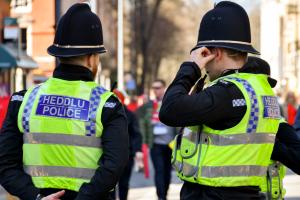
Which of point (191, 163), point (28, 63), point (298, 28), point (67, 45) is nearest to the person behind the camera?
point (191, 163)

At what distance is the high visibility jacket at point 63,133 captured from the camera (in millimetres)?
4922

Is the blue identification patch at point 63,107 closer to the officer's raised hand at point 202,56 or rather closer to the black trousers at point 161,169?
the officer's raised hand at point 202,56

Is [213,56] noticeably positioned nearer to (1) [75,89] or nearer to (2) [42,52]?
(1) [75,89]

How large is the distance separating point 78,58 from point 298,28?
180ft

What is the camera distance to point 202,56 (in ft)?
16.0

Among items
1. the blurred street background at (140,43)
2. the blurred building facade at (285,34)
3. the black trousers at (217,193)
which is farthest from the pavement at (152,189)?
the blurred building facade at (285,34)

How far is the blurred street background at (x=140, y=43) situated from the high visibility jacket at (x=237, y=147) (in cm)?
488

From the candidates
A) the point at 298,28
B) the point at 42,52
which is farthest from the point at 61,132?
the point at 298,28

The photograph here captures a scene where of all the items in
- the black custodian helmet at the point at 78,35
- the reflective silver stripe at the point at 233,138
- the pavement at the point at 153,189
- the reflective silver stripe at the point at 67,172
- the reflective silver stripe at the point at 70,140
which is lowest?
the pavement at the point at 153,189

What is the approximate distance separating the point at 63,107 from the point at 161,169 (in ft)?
32.3

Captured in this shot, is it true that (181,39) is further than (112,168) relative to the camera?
Yes

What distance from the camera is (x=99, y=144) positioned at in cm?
494

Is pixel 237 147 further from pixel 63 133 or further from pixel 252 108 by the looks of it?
pixel 63 133

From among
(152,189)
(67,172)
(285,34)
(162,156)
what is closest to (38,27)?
(152,189)
